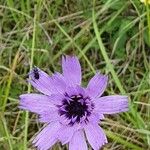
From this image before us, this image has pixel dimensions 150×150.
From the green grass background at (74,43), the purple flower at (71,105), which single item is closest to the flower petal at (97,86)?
the purple flower at (71,105)

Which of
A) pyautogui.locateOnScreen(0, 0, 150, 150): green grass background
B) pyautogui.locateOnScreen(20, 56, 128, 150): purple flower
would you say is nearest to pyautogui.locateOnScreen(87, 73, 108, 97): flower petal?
pyautogui.locateOnScreen(20, 56, 128, 150): purple flower

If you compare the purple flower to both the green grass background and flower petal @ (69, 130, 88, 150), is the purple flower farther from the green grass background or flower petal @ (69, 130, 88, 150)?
the green grass background

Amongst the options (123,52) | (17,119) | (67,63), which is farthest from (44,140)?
(123,52)

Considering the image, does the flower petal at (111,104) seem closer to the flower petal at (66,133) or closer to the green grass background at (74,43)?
the flower petal at (66,133)

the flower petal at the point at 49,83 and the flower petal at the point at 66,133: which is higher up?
the flower petal at the point at 49,83

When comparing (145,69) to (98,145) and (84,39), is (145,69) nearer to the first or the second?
(84,39)

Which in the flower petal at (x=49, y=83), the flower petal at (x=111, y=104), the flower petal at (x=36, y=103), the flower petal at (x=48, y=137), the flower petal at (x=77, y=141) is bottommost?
the flower petal at (x=77, y=141)

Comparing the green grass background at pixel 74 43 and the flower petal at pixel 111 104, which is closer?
the flower petal at pixel 111 104
